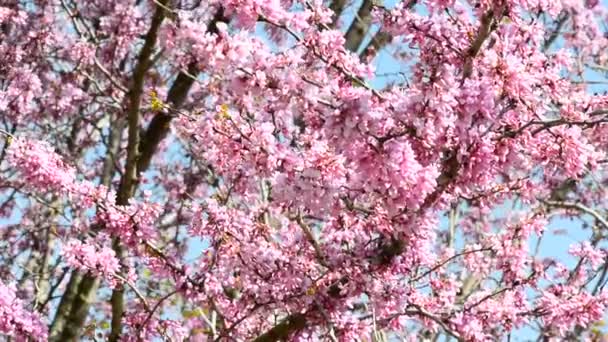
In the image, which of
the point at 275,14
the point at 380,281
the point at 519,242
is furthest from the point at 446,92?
the point at 519,242

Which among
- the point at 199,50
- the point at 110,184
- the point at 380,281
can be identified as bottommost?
the point at 380,281

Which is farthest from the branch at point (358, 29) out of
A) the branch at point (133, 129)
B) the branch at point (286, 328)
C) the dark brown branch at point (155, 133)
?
the branch at point (286, 328)

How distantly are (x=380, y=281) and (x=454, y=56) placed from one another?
1245mm

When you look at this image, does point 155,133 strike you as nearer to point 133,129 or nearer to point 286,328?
point 133,129

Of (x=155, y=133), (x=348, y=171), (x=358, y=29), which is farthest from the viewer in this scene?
A: (x=358, y=29)

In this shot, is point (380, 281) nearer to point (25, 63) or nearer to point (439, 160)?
point (439, 160)

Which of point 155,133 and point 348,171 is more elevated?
point 155,133

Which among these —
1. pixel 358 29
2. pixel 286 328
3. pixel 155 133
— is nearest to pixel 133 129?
pixel 155 133

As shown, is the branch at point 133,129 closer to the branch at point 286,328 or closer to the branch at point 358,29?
the branch at point 286,328

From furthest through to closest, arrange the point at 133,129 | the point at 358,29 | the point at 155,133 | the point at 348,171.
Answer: the point at 358,29 < the point at 155,133 < the point at 133,129 < the point at 348,171

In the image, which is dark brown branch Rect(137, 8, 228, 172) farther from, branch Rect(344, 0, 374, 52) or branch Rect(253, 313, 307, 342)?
branch Rect(253, 313, 307, 342)

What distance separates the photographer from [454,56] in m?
4.23

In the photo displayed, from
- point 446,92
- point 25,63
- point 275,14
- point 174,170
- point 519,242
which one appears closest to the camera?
point 446,92

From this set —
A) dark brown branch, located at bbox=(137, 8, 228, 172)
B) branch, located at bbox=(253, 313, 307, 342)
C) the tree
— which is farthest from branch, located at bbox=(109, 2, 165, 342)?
branch, located at bbox=(253, 313, 307, 342)
